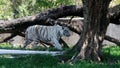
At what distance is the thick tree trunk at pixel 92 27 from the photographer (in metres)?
9.55

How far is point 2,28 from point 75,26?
2439 millimetres

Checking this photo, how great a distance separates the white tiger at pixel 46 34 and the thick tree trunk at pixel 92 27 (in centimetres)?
333

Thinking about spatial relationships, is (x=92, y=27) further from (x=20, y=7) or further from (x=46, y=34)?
(x=20, y=7)

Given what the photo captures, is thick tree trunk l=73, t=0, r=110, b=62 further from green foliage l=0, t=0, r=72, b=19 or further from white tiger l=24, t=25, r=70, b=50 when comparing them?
green foliage l=0, t=0, r=72, b=19

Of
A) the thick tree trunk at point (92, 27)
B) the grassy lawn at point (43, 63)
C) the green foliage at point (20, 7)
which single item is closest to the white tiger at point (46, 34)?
the thick tree trunk at point (92, 27)

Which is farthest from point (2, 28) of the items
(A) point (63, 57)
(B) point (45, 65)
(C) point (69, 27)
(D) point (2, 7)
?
(D) point (2, 7)

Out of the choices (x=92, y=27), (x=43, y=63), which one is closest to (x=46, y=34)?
(x=92, y=27)

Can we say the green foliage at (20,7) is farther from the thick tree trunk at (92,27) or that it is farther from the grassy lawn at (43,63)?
the grassy lawn at (43,63)

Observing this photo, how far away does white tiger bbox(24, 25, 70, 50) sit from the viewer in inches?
518

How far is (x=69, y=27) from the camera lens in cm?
1420

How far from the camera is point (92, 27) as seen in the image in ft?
31.5

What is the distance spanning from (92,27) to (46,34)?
13.2 feet

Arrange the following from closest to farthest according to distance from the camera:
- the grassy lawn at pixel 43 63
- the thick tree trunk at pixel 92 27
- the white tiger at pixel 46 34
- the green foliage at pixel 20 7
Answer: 1. the grassy lawn at pixel 43 63
2. the thick tree trunk at pixel 92 27
3. the white tiger at pixel 46 34
4. the green foliage at pixel 20 7

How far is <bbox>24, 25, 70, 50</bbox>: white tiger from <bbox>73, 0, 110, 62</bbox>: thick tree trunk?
3334 mm
